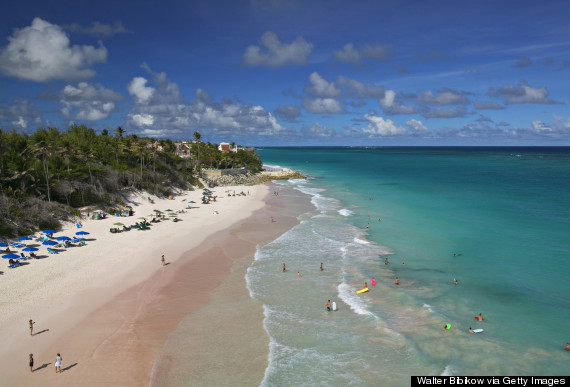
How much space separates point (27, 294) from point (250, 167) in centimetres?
8801

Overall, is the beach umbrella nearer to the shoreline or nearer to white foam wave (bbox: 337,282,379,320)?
the shoreline

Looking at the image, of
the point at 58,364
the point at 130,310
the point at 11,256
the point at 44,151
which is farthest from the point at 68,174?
the point at 58,364

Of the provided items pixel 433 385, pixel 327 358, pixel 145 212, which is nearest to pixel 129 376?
pixel 327 358

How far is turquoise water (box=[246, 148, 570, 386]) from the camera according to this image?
18141mm

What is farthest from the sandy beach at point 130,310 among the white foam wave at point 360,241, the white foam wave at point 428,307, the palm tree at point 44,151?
the white foam wave at point 428,307

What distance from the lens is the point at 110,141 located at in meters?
70.2

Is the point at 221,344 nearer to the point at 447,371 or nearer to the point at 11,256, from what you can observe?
the point at 447,371

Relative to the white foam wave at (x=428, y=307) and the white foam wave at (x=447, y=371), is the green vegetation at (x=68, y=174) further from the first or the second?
the white foam wave at (x=447, y=371)

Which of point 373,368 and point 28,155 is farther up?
point 28,155

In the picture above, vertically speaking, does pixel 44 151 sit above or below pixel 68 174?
above

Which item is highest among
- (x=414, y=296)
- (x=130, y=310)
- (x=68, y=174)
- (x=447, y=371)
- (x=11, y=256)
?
(x=68, y=174)

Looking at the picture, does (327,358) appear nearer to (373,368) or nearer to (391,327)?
(373,368)

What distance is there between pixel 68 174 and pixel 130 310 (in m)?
32.1

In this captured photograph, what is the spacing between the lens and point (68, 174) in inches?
1866
